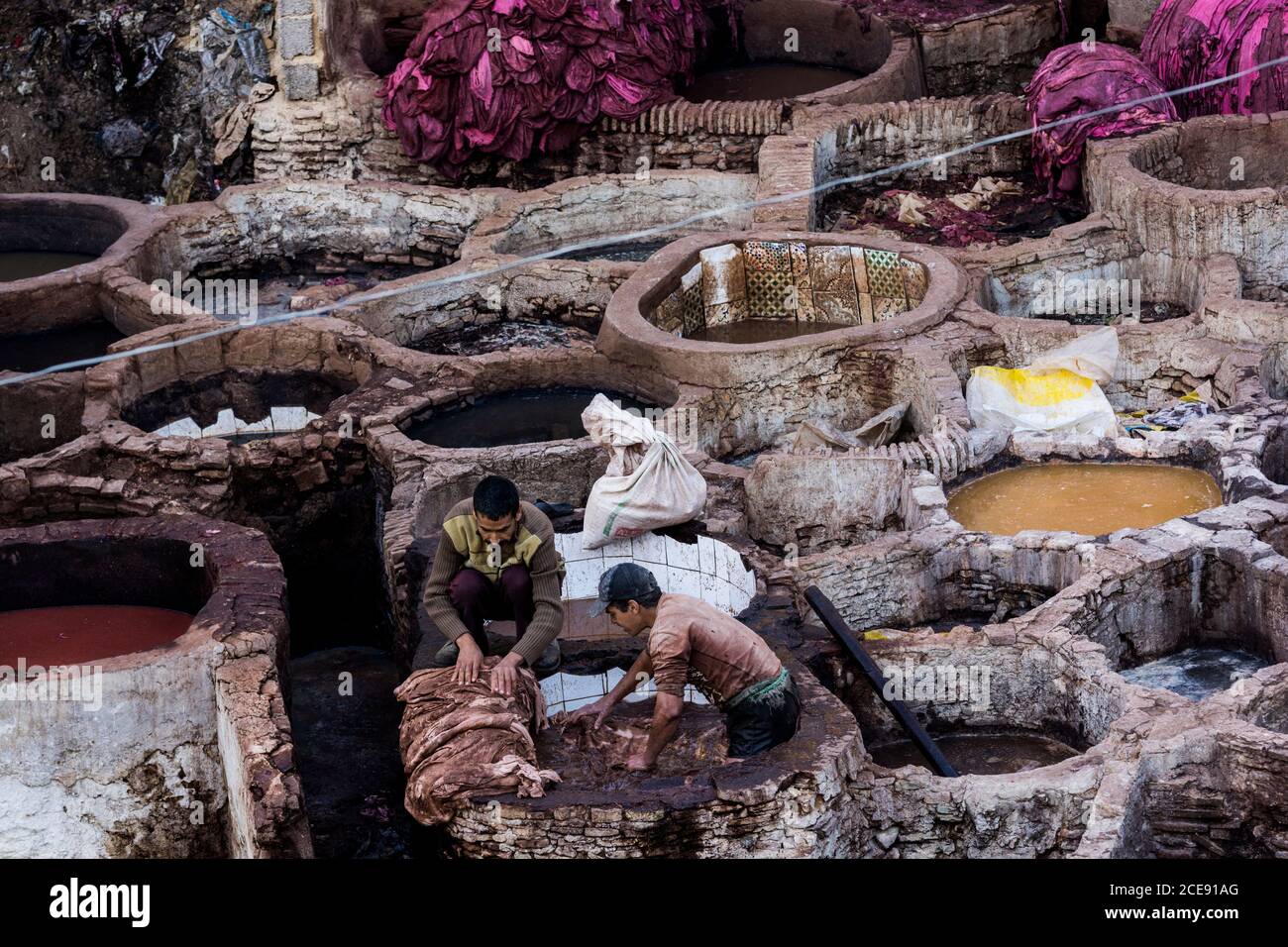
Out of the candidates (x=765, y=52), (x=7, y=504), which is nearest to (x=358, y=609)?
(x=7, y=504)

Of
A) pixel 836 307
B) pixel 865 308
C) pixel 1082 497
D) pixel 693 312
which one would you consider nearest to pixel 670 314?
pixel 693 312

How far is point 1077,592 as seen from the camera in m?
11.8

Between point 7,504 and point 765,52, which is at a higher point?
point 765,52

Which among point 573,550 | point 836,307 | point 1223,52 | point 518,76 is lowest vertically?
point 573,550

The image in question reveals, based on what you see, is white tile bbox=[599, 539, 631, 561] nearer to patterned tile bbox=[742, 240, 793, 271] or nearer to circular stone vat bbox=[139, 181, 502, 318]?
patterned tile bbox=[742, 240, 793, 271]

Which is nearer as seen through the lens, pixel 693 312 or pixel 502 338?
pixel 693 312

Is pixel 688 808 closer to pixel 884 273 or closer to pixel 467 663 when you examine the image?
pixel 467 663

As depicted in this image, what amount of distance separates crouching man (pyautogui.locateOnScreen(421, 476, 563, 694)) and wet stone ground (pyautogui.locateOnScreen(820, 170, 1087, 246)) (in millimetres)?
6742

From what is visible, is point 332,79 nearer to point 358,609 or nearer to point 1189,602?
point 358,609

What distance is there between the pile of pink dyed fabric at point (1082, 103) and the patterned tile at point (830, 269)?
2.23 m

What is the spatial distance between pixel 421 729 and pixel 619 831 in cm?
105

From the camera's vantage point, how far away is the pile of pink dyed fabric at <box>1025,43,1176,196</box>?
55.4ft

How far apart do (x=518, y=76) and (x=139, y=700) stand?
804cm

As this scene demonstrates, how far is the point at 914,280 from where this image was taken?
15.6 meters
